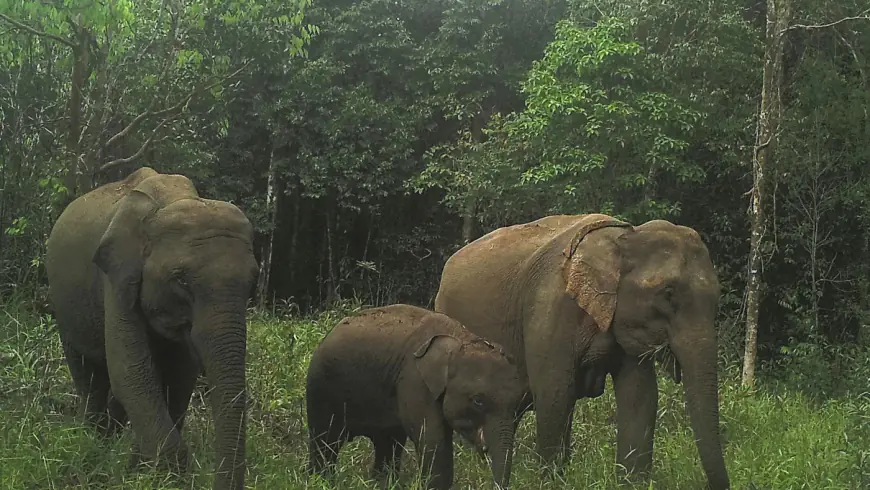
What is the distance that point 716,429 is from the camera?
17.7ft

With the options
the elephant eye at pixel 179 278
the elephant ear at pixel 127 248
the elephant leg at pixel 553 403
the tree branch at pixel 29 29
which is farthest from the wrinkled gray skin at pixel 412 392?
the tree branch at pixel 29 29

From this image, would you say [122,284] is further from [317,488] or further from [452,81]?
[452,81]

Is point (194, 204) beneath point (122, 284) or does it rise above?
above

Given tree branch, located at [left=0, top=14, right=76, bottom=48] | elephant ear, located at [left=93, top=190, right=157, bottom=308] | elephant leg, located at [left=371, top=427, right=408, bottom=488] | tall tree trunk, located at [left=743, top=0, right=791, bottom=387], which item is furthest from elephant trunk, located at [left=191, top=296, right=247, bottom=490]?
tall tree trunk, located at [left=743, top=0, right=791, bottom=387]

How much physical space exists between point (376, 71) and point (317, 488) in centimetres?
1507

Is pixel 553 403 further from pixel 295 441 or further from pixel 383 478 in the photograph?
pixel 295 441

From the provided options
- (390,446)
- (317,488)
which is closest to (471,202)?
A: (390,446)

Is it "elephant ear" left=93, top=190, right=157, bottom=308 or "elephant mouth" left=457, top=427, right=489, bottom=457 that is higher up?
"elephant ear" left=93, top=190, right=157, bottom=308

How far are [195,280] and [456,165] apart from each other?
43.3 ft

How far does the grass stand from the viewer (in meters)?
4.87

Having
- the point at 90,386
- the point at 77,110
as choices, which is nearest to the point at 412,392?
the point at 90,386

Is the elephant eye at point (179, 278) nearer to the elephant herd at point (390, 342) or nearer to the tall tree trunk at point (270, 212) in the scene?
the elephant herd at point (390, 342)

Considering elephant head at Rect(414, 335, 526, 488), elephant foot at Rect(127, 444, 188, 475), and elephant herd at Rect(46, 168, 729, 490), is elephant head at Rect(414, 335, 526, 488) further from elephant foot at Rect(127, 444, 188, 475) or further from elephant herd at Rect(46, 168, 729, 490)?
elephant foot at Rect(127, 444, 188, 475)

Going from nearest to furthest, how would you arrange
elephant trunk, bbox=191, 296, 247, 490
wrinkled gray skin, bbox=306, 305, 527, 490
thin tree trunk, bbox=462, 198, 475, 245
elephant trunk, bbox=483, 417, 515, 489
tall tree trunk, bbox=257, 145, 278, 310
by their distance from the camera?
1. elephant trunk, bbox=191, 296, 247, 490
2. elephant trunk, bbox=483, 417, 515, 489
3. wrinkled gray skin, bbox=306, 305, 527, 490
4. thin tree trunk, bbox=462, 198, 475, 245
5. tall tree trunk, bbox=257, 145, 278, 310
